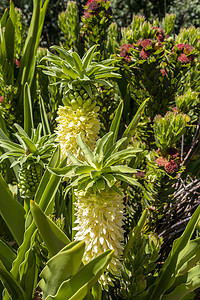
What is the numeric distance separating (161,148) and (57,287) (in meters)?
0.53

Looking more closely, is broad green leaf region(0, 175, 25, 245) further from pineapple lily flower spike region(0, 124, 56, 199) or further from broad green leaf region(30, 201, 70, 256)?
broad green leaf region(30, 201, 70, 256)

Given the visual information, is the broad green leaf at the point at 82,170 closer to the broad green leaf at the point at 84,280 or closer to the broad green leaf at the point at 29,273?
the broad green leaf at the point at 84,280

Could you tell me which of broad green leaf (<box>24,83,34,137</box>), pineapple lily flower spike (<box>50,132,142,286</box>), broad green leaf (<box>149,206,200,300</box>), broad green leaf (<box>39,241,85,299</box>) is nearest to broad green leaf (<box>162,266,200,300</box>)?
broad green leaf (<box>149,206,200,300</box>)

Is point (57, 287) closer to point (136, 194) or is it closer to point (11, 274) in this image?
point (11, 274)

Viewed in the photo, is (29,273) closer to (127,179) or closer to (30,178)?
(30,178)

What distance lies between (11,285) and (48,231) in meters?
0.23

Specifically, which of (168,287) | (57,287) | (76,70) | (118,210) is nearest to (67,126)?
(76,70)

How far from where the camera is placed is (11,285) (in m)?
0.74

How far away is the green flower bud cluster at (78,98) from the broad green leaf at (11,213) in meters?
0.30

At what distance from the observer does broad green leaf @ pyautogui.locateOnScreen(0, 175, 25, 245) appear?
83 centimetres

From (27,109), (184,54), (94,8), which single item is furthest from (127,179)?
(94,8)

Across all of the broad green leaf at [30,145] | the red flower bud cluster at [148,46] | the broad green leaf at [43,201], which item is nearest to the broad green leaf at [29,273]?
the broad green leaf at [43,201]

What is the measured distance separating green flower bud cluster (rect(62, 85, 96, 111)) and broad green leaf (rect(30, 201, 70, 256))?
26 cm

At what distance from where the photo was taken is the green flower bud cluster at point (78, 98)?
2.35 feet
